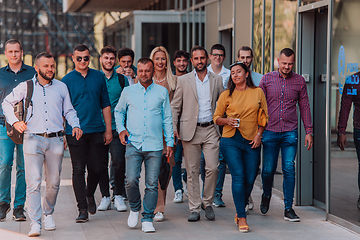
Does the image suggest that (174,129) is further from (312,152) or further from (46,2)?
(46,2)

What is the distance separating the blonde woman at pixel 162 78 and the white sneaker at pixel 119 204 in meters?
0.69

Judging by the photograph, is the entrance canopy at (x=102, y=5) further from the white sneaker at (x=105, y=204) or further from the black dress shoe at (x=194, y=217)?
the black dress shoe at (x=194, y=217)

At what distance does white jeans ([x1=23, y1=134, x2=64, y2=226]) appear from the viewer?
5297 mm

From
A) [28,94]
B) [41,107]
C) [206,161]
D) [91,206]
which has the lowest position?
[91,206]

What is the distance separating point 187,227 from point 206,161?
0.77m

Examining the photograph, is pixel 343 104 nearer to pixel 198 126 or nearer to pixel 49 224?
pixel 198 126

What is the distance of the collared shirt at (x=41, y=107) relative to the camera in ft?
17.4

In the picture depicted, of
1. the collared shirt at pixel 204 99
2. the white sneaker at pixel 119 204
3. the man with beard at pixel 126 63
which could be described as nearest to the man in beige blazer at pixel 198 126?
the collared shirt at pixel 204 99

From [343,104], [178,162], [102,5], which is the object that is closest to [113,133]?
[178,162]

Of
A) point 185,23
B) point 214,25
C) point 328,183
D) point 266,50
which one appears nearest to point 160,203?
point 328,183

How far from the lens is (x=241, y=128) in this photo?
18.2 feet

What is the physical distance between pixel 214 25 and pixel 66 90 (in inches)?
237

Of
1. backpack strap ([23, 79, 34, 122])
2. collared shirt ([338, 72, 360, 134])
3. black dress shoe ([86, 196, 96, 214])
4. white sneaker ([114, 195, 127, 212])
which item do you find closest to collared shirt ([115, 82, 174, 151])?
backpack strap ([23, 79, 34, 122])

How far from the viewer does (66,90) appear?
18.3 feet
